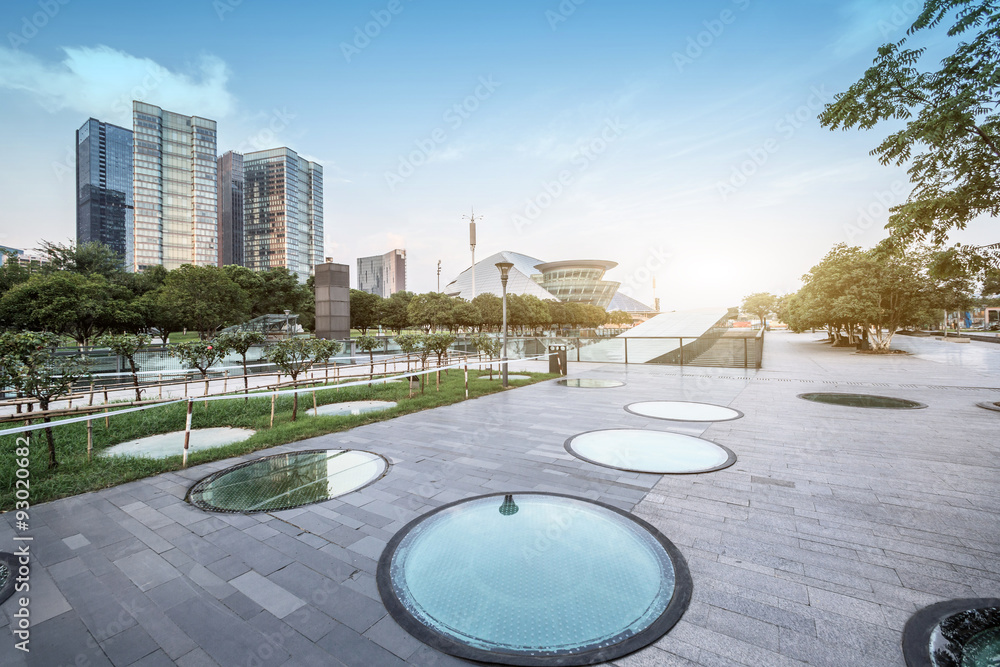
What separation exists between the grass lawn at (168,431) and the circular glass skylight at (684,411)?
13.2 feet

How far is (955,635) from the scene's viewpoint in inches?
80.0

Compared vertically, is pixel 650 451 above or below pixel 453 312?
below

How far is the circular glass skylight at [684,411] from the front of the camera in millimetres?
7164

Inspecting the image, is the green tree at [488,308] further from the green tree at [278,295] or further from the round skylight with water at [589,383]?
the round skylight with water at [589,383]

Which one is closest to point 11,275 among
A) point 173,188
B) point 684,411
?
point 684,411

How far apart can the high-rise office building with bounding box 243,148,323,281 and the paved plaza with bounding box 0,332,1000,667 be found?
138923mm

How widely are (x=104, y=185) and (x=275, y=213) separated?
50688 millimetres

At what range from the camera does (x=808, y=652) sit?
6.40 feet

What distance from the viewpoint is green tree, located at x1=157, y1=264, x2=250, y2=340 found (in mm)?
33688

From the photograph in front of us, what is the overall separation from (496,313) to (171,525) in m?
45.3

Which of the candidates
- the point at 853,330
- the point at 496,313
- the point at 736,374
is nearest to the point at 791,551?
the point at 736,374

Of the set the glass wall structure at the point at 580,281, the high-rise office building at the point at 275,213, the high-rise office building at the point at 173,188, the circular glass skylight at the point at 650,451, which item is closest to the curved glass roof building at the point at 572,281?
the glass wall structure at the point at 580,281

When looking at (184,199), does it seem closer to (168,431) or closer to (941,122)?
(168,431)

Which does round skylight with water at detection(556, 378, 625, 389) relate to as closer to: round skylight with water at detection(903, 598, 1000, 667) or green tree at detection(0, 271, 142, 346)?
round skylight with water at detection(903, 598, 1000, 667)
